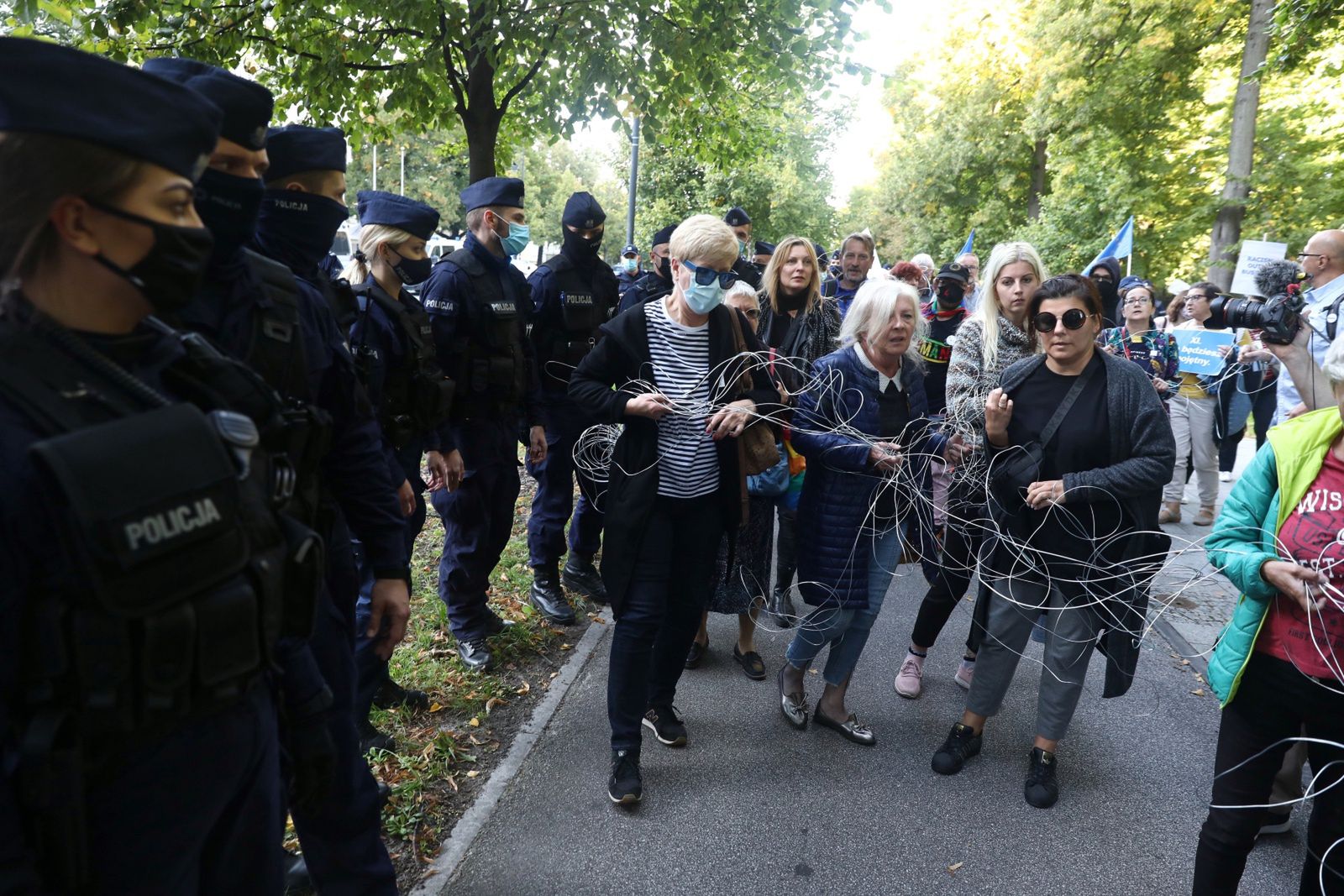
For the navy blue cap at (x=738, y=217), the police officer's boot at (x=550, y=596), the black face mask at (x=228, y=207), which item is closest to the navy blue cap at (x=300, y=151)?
the black face mask at (x=228, y=207)

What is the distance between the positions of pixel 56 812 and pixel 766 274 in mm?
4868

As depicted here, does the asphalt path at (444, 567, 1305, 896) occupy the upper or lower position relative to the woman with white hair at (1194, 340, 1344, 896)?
lower

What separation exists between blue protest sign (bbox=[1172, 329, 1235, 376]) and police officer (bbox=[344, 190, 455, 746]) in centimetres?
708

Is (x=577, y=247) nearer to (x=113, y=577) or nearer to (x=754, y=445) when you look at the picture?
(x=754, y=445)

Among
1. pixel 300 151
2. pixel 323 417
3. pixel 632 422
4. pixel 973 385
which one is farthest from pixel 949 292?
pixel 323 417

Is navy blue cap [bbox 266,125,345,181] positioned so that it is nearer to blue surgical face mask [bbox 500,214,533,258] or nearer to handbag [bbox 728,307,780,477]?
handbag [bbox 728,307,780,477]

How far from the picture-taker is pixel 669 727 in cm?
382

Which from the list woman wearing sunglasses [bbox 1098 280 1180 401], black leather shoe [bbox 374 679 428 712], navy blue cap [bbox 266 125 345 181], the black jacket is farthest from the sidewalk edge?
woman wearing sunglasses [bbox 1098 280 1180 401]

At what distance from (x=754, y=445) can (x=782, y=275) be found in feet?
7.35

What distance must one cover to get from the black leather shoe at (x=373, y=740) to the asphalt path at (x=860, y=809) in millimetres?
576

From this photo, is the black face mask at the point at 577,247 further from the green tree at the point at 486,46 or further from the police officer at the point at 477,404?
the green tree at the point at 486,46

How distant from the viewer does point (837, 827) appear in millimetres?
3271

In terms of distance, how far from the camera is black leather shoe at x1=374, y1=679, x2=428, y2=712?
12.9 feet

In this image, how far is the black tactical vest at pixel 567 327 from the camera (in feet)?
17.7
